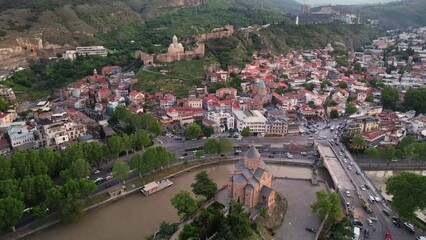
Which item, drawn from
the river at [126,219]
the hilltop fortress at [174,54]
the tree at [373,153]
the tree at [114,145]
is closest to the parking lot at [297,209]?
the river at [126,219]

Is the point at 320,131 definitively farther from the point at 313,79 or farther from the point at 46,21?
the point at 46,21

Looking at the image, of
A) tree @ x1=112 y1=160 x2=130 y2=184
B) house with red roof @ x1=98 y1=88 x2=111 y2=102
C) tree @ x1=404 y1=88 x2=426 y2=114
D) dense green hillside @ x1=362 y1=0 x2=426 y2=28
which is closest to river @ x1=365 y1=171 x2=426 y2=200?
tree @ x1=404 y1=88 x2=426 y2=114

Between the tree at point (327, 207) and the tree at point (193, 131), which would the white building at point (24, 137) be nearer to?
the tree at point (193, 131)

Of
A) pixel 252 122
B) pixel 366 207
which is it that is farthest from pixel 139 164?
pixel 366 207

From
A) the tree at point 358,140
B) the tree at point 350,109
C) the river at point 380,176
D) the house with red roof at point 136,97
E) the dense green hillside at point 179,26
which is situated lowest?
the river at point 380,176

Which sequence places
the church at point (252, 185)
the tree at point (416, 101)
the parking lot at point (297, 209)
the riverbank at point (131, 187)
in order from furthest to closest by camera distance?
1. the tree at point (416, 101)
2. the riverbank at point (131, 187)
3. the church at point (252, 185)
4. the parking lot at point (297, 209)

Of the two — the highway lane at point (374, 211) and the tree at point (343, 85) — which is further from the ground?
the tree at point (343, 85)

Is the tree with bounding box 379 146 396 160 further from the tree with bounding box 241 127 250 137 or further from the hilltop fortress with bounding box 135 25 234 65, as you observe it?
the hilltop fortress with bounding box 135 25 234 65
